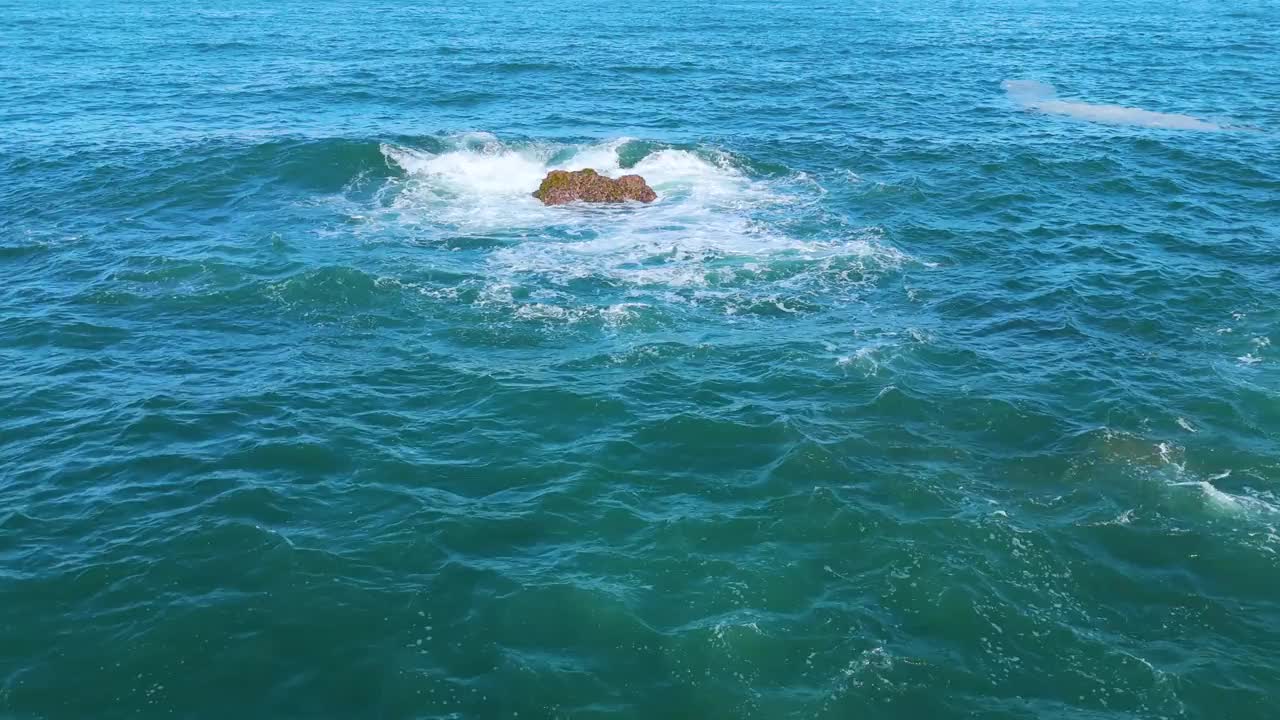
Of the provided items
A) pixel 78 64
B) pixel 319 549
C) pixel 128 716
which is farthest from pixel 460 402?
pixel 78 64

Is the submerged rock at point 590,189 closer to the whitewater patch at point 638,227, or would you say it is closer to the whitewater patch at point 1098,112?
the whitewater patch at point 638,227

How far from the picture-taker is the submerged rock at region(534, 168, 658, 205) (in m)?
57.9

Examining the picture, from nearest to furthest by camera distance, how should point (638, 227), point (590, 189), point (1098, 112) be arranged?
point (638, 227)
point (590, 189)
point (1098, 112)

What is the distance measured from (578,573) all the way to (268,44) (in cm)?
9477

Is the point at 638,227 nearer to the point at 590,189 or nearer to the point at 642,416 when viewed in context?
the point at 590,189

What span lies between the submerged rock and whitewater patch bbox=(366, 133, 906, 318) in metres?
0.87

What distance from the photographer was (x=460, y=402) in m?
36.8

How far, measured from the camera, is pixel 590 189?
57938 mm

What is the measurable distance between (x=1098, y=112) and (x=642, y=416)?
58.6 m

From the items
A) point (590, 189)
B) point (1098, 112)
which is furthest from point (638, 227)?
point (1098, 112)

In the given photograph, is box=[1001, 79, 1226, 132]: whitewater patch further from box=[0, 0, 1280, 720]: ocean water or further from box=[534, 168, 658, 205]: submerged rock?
box=[534, 168, 658, 205]: submerged rock

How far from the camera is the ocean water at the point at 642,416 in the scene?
25.0 m

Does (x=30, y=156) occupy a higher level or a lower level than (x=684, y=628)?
higher

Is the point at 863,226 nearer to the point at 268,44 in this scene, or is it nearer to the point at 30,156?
the point at 30,156
